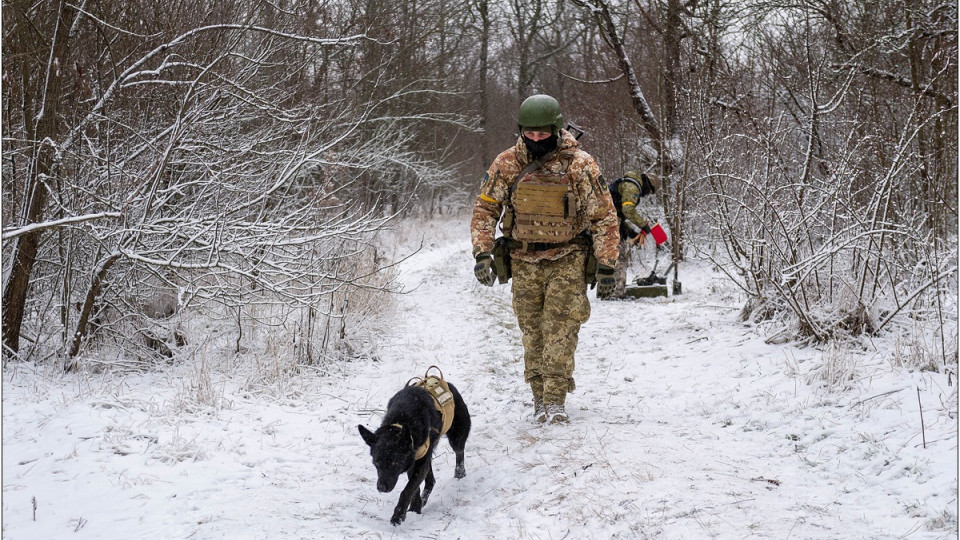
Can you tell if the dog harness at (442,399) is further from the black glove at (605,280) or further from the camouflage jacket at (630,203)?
the camouflage jacket at (630,203)

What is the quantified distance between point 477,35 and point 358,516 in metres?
25.7

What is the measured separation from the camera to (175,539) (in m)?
3.15

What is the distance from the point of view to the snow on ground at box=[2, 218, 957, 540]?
3.14 meters

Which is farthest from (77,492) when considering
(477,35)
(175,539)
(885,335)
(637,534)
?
(477,35)

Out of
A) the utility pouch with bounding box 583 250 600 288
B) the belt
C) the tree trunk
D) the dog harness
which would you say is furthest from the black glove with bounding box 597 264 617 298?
the tree trunk

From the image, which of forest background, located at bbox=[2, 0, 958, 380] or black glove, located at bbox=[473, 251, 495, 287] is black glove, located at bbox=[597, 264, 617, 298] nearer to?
black glove, located at bbox=[473, 251, 495, 287]

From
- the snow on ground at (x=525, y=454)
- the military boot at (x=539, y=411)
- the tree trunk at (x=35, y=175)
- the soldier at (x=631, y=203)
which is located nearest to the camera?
the snow on ground at (x=525, y=454)

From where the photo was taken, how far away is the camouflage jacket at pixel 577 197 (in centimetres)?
459

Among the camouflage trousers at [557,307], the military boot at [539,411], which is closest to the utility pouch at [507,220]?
the camouflage trousers at [557,307]

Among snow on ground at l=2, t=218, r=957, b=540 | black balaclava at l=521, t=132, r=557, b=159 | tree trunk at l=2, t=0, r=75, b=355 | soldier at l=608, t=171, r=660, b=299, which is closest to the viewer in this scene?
snow on ground at l=2, t=218, r=957, b=540

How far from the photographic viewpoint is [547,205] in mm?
4629

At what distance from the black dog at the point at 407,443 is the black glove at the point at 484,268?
1040 millimetres

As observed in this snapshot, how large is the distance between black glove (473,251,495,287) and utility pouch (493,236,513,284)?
10cm

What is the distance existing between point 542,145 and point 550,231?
612 millimetres
